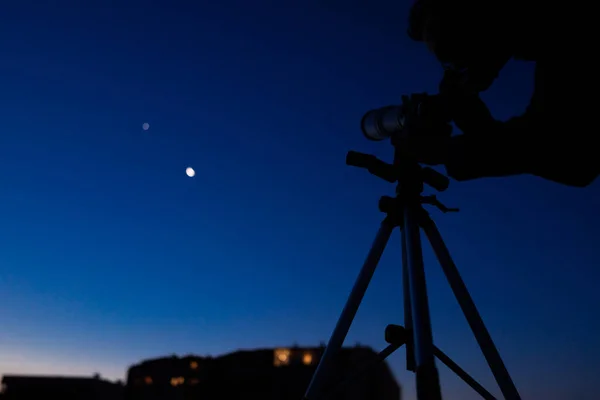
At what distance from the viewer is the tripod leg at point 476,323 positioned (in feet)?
8.55

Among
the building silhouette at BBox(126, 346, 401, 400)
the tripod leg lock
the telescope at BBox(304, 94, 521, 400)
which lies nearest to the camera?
the telescope at BBox(304, 94, 521, 400)

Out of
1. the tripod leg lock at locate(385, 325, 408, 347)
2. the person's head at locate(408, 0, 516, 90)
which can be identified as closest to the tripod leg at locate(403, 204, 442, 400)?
the tripod leg lock at locate(385, 325, 408, 347)

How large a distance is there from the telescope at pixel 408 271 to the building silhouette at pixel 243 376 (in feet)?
94.9

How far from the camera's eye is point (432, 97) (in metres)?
2.13

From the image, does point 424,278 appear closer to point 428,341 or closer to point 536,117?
point 428,341

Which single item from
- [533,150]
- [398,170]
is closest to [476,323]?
[398,170]

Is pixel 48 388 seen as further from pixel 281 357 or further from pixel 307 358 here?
pixel 307 358

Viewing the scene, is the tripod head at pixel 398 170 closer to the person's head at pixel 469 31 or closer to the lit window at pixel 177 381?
the person's head at pixel 469 31

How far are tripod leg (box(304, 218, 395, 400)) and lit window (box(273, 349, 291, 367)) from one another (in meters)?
35.9

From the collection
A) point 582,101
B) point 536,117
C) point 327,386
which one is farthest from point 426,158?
point 327,386

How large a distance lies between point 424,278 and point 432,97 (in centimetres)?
113

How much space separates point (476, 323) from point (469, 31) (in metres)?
1.84

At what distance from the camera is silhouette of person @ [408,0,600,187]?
57.0 inches

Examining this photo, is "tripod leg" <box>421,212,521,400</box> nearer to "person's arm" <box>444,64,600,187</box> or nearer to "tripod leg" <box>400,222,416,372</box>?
"tripod leg" <box>400,222,416,372</box>
